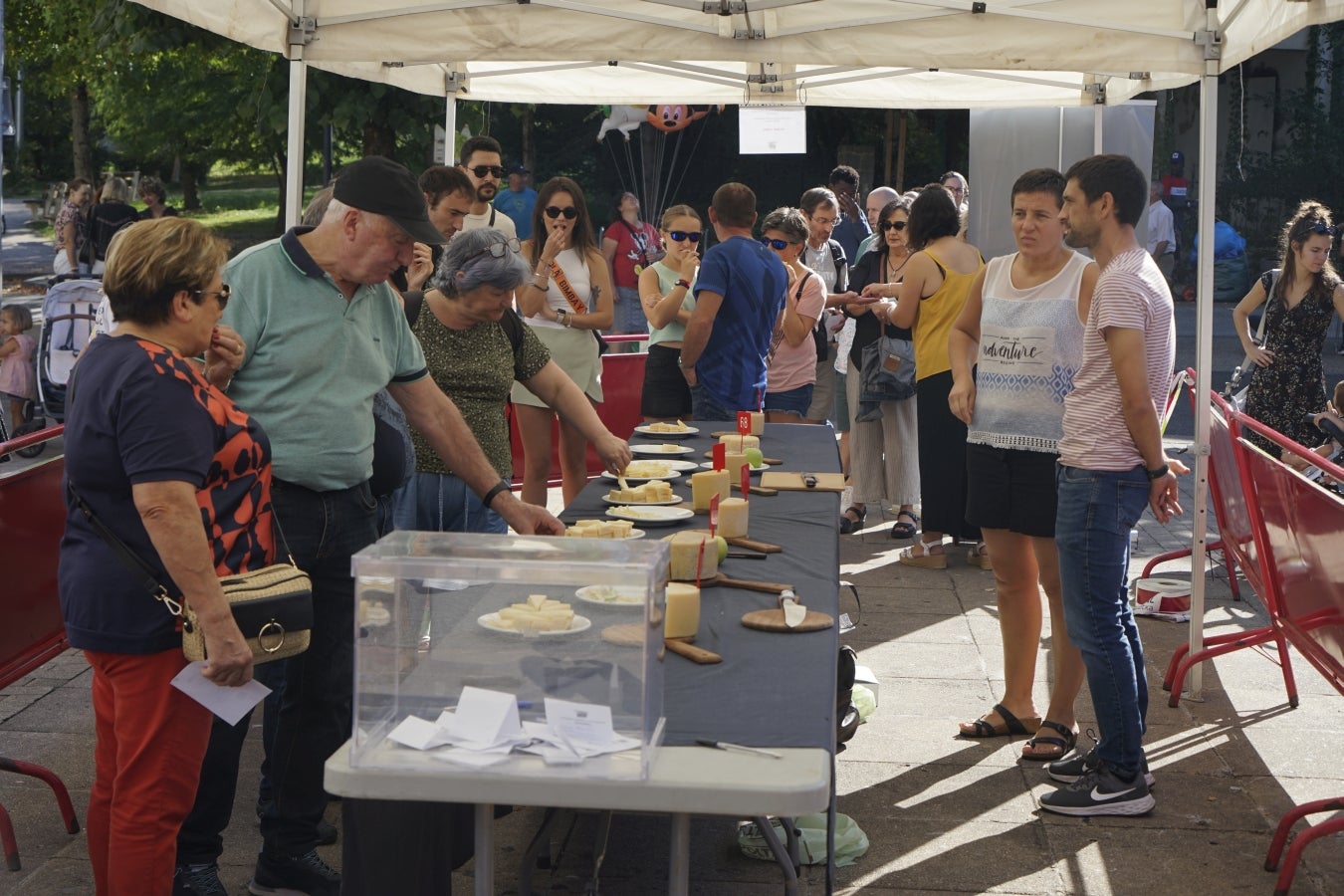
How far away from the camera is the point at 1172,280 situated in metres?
21.9

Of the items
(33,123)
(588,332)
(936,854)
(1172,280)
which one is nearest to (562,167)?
(1172,280)

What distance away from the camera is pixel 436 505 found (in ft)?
15.6

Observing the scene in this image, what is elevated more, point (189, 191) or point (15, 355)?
point (189, 191)

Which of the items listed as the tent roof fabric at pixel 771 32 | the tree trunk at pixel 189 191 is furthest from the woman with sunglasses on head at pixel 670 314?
the tree trunk at pixel 189 191

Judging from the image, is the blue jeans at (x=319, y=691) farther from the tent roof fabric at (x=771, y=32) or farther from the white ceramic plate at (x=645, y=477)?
the tent roof fabric at (x=771, y=32)

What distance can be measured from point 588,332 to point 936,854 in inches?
146

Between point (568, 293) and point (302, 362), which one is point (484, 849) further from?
point (568, 293)

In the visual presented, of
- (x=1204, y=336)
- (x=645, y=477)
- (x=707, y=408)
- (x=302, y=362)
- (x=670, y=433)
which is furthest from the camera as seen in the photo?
(x=707, y=408)

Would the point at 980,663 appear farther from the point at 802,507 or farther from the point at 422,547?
the point at 422,547

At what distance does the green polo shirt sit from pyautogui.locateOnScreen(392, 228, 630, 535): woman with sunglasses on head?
771 millimetres

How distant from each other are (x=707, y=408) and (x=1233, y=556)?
2.44 metres

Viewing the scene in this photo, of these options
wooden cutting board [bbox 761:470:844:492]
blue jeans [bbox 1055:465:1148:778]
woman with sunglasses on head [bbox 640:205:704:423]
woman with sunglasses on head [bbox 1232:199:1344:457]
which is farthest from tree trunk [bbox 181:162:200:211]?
blue jeans [bbox 1055:465:1148:778]

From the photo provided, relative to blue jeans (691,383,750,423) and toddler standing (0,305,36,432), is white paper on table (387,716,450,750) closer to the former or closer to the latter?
blue jeans (691,383,750,423)

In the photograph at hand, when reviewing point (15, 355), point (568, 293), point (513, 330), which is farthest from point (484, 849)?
point (15, 355)
